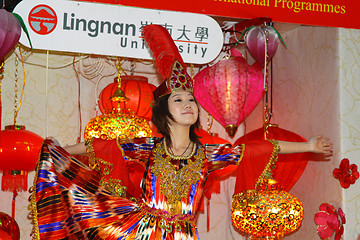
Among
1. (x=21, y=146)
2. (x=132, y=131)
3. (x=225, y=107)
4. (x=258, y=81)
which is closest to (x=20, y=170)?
(x=21, y=146)

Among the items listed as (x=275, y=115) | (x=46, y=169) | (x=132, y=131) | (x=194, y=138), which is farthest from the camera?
(x=275, y=115)

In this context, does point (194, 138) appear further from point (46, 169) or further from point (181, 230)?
point (46, 169)

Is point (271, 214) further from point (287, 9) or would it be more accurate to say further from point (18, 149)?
point (18, 149)

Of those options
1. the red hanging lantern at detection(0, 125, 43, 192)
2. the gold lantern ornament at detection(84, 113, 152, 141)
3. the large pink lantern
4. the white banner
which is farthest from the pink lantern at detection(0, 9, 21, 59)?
the large pink lantern

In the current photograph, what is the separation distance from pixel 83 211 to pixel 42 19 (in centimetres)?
124

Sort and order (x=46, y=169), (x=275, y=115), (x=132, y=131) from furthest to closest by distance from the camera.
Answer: (x=275, y=115) < (x=132, y=131) < (x=46, y=169)

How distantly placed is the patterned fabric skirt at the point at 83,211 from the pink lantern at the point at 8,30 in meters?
0.70

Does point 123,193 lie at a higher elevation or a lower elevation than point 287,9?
lower

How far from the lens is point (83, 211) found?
10.8ft

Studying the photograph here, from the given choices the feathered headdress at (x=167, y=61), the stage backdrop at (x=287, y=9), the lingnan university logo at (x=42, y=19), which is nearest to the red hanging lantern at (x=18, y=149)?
the lingnan university logo at (x=42, y=19)

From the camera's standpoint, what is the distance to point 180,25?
384 centimetres

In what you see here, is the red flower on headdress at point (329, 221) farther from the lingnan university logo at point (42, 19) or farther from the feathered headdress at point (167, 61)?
the lingnan university logo at point (42, 19)

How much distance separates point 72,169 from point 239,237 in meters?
2.62

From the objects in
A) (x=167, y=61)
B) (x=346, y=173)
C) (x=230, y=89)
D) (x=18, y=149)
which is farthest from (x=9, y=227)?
A: (x=346, y=173)
